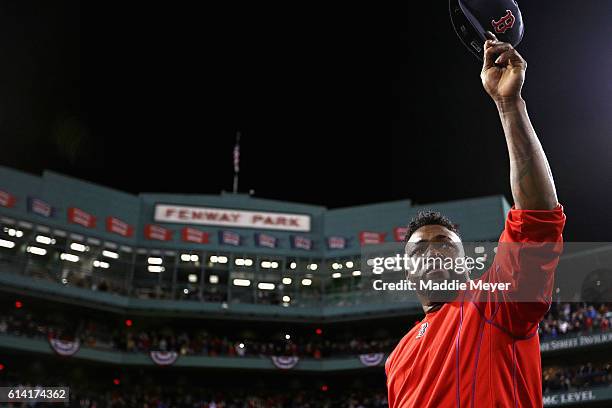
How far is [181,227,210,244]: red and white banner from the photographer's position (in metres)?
44.1

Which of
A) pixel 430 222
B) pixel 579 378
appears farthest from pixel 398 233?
pixel 430 222

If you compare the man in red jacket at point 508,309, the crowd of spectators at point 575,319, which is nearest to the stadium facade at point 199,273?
the crowd of spectators at point 575,319

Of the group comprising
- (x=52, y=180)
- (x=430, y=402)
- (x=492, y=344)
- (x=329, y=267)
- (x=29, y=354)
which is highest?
(x=52, y=180)

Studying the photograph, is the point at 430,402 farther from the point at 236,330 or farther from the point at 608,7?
the point at 236,330

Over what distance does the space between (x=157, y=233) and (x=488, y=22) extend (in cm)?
4176

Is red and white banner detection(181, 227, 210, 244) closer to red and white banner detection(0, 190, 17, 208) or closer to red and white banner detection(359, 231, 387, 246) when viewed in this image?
red and white banner detection(359, 231, 387, 246)

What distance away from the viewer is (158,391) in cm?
3922

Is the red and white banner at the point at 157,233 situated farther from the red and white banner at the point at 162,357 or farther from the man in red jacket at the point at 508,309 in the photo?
the man in red jacket at the point at 508,309

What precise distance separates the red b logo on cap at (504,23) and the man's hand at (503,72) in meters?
0.76

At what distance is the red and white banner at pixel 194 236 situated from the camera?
145 feet

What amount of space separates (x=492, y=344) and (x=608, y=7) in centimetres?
1578

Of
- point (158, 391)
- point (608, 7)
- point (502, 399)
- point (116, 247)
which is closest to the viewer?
point (502, 399)

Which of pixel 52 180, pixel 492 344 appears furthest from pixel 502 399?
pixel 52 180

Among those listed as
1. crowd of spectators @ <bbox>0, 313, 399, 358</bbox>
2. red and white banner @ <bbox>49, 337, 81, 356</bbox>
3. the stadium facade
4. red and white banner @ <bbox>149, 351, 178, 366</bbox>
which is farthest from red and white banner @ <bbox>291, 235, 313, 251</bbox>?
red and white banner @ <bbox>49, 337, 81, 356</bbox>
